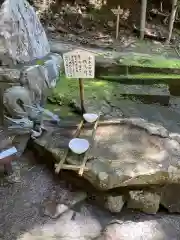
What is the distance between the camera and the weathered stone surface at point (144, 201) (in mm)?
4402

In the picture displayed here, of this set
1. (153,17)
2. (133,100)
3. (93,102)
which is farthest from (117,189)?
(153,17)

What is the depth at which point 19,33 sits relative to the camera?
693 cm

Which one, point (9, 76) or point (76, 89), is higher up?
point (9, 76)

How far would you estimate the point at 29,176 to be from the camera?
456cm

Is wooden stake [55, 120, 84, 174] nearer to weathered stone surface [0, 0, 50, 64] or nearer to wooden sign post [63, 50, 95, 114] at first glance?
wooden sign post [63, 50, 95, 114]

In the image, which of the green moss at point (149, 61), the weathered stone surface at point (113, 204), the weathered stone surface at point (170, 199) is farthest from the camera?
the green moss at point (149, 61)

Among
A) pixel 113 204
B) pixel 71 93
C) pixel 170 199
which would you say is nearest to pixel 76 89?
pixel 71 93

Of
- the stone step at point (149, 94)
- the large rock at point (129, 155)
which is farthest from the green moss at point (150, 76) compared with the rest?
the large rock at point (129, 155)

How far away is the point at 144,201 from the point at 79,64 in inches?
98.7

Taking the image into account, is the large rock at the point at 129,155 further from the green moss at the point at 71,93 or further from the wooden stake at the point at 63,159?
the green moss at the point at 71,93

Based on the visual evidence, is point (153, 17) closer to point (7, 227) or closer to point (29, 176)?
point (29, 176)

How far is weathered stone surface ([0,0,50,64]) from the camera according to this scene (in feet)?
21.7

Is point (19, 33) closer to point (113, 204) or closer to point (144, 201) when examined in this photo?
point (113, 204)

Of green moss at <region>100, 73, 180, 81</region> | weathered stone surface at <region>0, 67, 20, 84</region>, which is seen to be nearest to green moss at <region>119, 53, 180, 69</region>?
green moss at <region>100, 73, 180, 81</region>
